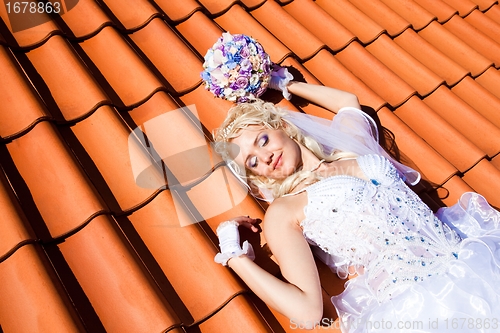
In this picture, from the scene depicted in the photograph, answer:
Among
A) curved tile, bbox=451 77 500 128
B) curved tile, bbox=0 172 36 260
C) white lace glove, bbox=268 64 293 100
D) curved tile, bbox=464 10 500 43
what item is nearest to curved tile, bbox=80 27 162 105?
white lace glove, bbox=268 64 293 100

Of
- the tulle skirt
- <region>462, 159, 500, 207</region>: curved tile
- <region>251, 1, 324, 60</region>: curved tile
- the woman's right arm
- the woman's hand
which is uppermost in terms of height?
<region>251, 1, 324, 60</region>: curved tile

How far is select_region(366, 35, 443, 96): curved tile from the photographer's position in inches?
110

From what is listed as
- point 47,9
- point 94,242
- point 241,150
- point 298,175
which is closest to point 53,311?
point 94,242

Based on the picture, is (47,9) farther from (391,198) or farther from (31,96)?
(391,198)

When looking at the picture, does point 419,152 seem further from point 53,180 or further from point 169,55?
point 53,180

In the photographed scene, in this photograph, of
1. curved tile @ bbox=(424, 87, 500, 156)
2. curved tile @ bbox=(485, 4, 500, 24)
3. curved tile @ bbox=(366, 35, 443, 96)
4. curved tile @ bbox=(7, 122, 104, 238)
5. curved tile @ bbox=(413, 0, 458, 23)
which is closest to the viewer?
curved tile @ bbox=(7, 122, 104, 238)

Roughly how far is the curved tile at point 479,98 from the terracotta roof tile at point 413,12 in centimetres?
67

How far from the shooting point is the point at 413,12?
335cm

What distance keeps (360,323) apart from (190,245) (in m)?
0.79

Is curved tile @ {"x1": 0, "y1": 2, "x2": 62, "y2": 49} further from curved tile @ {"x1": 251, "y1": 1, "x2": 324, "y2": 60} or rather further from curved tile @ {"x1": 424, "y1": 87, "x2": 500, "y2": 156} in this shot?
curved tile @ {"x1": 424, "y1": 87, "x2": 500, "y2": 156}

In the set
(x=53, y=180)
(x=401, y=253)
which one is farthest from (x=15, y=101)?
(x=401, y=253)

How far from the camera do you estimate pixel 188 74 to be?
2494mm

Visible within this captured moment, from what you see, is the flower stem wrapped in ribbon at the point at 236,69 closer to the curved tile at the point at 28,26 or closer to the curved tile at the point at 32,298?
the curved tile at the point at 28,26

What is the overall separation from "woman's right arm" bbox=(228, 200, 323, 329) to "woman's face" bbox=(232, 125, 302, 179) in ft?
1.12
